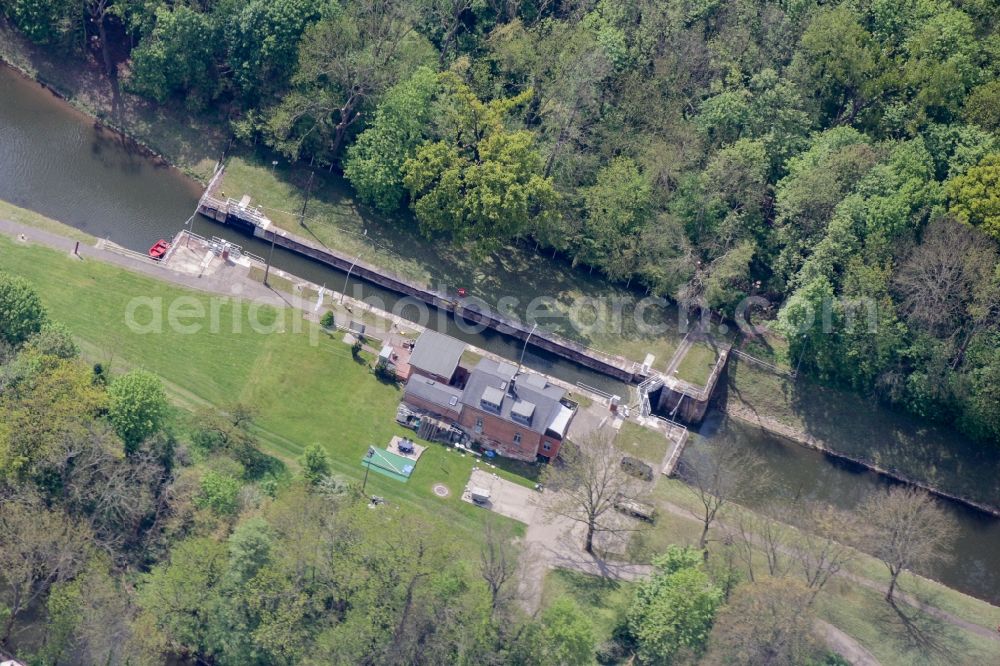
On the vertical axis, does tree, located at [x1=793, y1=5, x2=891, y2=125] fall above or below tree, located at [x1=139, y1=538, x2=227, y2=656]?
above

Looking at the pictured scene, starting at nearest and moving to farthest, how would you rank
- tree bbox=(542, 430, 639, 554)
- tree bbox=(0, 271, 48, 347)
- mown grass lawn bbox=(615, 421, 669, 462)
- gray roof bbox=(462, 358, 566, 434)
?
tree bbox=(0, 271, 48, 347) < tree bbox=(542, 430, 639, 554) < gray roof bbox=(462, 358, 566, 434) < mown grass lawn bbox=(615, 421, 669, 462)

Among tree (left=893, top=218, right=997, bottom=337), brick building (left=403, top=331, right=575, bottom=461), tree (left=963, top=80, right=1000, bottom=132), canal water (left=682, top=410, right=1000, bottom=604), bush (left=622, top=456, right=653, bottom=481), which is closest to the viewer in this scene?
brick building (left=403, top=331, right=575, bottom=461)

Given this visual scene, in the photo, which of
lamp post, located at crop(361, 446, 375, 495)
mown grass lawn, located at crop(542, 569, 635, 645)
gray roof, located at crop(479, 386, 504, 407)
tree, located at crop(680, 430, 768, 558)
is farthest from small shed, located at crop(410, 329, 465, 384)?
tree, located at crop(680, 430, 768, 558)

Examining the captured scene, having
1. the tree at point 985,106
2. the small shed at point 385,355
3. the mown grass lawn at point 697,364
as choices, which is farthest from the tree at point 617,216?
the tree at point 985,106

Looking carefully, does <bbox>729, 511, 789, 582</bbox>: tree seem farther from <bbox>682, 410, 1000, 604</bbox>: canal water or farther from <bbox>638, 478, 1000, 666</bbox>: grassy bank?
<bbox>682, 410, 1000, 604</bbox>: canal water

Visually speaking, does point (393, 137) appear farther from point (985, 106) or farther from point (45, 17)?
point (985, 106)

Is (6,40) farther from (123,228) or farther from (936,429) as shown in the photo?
(936,429)

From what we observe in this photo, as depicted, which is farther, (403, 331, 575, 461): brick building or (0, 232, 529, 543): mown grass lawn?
(403, 331, 575, 461): brick building

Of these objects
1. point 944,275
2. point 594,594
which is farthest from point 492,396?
point 944,275
